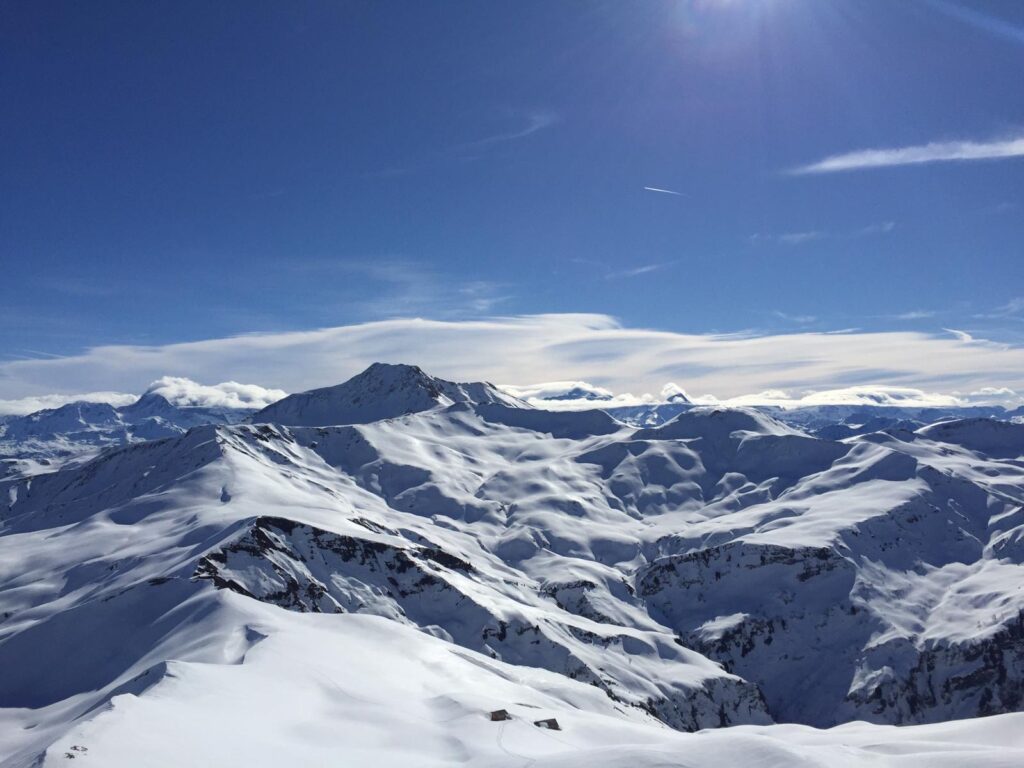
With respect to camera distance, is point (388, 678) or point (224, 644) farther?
point (224, 644)

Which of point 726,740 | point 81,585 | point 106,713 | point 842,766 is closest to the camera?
point 842,766

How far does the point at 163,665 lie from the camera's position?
219ft

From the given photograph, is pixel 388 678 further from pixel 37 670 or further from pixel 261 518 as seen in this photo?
pixel 261 518

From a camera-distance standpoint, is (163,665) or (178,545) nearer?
(163,665)

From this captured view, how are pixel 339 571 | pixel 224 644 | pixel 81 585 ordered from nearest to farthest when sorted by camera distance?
pixel 224 644
pixel 81 585
pixel 339 571

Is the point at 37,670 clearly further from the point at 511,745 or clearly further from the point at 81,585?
the point at 511,745

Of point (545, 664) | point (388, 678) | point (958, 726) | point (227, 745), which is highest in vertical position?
point (227, 745)

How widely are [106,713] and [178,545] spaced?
135761mm

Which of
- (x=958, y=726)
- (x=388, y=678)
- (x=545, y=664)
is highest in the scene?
(x=388, y=678)

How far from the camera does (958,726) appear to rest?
6469 cm

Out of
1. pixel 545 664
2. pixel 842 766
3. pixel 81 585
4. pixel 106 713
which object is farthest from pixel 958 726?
pixel 81 585

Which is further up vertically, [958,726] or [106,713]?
[106,713]

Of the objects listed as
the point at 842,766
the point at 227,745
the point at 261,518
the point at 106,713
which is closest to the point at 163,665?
the point at 106,713

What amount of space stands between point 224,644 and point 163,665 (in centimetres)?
2019
